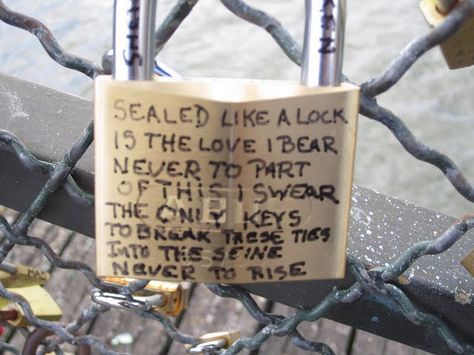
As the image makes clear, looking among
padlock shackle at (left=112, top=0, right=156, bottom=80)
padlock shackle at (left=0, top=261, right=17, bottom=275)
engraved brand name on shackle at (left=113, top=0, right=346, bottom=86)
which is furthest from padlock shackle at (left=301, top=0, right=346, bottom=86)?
padlock shackle at (left=0, top=261, right=17, bottom=275)

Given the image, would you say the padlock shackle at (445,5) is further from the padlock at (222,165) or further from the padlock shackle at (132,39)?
the padlock shackle at (132,39)

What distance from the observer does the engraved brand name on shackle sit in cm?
55

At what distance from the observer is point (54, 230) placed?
2.06m

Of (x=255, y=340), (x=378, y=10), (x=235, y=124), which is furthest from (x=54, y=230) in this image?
(x=378, y=10)

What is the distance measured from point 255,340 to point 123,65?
428 mm

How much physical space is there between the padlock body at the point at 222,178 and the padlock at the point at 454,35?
0.10m

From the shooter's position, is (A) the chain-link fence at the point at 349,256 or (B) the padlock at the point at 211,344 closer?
(A) the chain-link fence at the point at 349,256

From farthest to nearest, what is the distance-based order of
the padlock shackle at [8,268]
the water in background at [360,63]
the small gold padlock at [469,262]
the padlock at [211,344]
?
the water in background at [360,63] → the padlock shackle at [8,268] → the padlock at [211,344] → the small gold padlock at [469,262]

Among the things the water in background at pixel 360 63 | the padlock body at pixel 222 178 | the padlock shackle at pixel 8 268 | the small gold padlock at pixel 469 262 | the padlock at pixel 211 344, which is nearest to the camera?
the padlock body at pixel 222 178

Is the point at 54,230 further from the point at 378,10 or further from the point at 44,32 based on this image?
the point at 378,10

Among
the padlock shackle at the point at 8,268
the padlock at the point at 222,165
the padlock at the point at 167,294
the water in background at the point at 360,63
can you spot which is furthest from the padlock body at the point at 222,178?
the water in background at the point at 360,63

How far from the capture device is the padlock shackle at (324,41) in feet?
1.81

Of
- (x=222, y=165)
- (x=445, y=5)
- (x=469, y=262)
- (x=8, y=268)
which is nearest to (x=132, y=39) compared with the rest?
(x=222, y=165)

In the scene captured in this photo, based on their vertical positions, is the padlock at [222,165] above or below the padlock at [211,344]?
above
